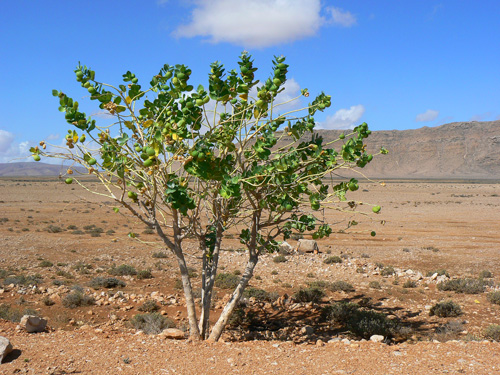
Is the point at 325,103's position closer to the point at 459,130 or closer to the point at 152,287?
the point at 152,287

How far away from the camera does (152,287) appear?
1135 centimetres

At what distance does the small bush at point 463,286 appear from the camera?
35.6ft

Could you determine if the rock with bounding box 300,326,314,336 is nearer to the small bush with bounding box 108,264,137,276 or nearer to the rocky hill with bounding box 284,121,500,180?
the small bush with bounding box 108,264,137,276

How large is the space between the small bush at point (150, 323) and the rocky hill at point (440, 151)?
12913 centimetres

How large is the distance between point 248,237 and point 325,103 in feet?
8.70

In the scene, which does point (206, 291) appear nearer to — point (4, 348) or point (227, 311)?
point (227, 311)

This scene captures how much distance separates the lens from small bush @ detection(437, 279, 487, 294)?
427 inches

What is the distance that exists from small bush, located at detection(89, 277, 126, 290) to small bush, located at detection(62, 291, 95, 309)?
4.65 feet

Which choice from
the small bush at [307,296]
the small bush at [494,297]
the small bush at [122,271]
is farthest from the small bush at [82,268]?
the small bush at [494,297]

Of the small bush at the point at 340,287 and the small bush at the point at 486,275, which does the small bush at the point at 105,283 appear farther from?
the small bush at the point at 486,275

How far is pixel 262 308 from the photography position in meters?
9.71

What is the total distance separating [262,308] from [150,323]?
2.83 metres

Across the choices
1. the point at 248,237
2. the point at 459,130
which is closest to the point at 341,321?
the point at 248,237

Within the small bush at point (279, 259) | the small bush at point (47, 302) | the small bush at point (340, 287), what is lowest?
the small bush at point (340, 287)
